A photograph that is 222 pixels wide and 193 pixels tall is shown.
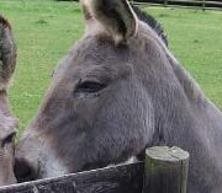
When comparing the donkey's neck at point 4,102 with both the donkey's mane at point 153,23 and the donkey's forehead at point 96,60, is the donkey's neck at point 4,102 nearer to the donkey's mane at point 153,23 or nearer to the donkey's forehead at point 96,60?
the donkey's forehead at point 96,60

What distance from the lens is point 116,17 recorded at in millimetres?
3225

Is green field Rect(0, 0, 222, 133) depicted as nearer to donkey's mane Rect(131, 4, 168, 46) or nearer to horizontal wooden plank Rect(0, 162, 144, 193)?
donkey's mane Rect(131, 4, 168, 46)

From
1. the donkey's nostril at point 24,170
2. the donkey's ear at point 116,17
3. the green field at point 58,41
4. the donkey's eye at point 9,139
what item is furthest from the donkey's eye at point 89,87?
the green field at point 58,41

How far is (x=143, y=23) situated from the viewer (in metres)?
3.54

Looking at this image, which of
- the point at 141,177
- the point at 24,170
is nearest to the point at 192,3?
the point at 24,170

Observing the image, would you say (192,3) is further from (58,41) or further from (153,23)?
(153,23)

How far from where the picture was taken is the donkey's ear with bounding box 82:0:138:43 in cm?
319

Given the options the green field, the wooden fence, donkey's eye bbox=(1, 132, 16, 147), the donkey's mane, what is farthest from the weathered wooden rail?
the wooden fence

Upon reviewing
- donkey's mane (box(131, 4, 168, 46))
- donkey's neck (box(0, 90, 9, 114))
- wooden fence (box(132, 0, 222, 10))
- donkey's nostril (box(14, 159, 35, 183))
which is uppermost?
wooden fence (box(132, 0, 222, 10))

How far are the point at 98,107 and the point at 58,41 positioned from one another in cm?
1449

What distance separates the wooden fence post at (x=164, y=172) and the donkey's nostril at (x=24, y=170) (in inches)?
23.7

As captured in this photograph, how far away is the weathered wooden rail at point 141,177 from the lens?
2.65 meters

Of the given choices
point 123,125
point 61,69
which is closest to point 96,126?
point 123,125

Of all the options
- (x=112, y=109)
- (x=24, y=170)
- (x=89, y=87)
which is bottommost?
(x=24, y=170)
